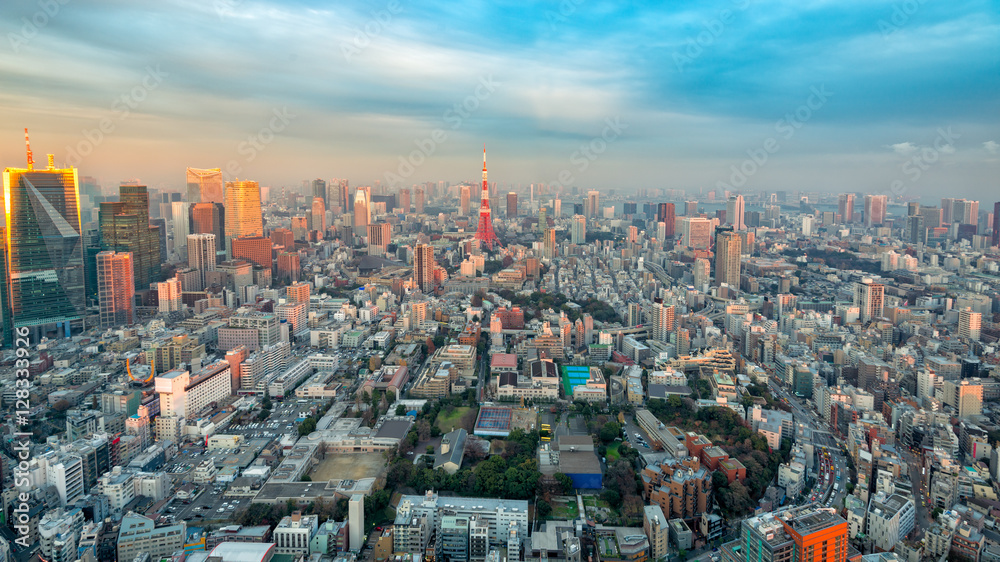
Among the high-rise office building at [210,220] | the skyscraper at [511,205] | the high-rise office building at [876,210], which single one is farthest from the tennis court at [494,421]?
the high-rise office building at [876,210]

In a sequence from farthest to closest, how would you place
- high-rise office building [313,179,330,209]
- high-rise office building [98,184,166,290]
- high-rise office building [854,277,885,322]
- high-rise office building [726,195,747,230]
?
high-rise office building [313,179,330,209] → high-rise office building [726,195,747,230] → high-rise office building [98,184,166,290] → high-rise office building [854,277,885,322]

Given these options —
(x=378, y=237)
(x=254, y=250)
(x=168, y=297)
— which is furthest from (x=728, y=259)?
(x=168, y=297)

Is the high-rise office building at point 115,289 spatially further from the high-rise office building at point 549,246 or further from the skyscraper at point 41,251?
the high-rise office building at point 549,246

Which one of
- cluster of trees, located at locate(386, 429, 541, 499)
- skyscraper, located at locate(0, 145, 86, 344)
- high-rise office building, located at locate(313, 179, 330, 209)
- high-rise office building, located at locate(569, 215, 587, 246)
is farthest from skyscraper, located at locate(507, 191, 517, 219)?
cluster of trees, located at locate(386, 429, 541, 499)

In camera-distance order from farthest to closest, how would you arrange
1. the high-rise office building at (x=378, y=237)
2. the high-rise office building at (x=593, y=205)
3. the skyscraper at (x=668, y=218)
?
the high-rise office building at (x=593, y=205), the skyscraper at (x=668, y=218), the high-rise office building at (x=378, y=237)

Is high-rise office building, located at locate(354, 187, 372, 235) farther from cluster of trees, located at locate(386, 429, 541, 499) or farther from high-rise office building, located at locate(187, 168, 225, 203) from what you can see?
cluster of trees, located at locate(386, 429, 541, 499)

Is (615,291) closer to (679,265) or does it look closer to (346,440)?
(679,265)
